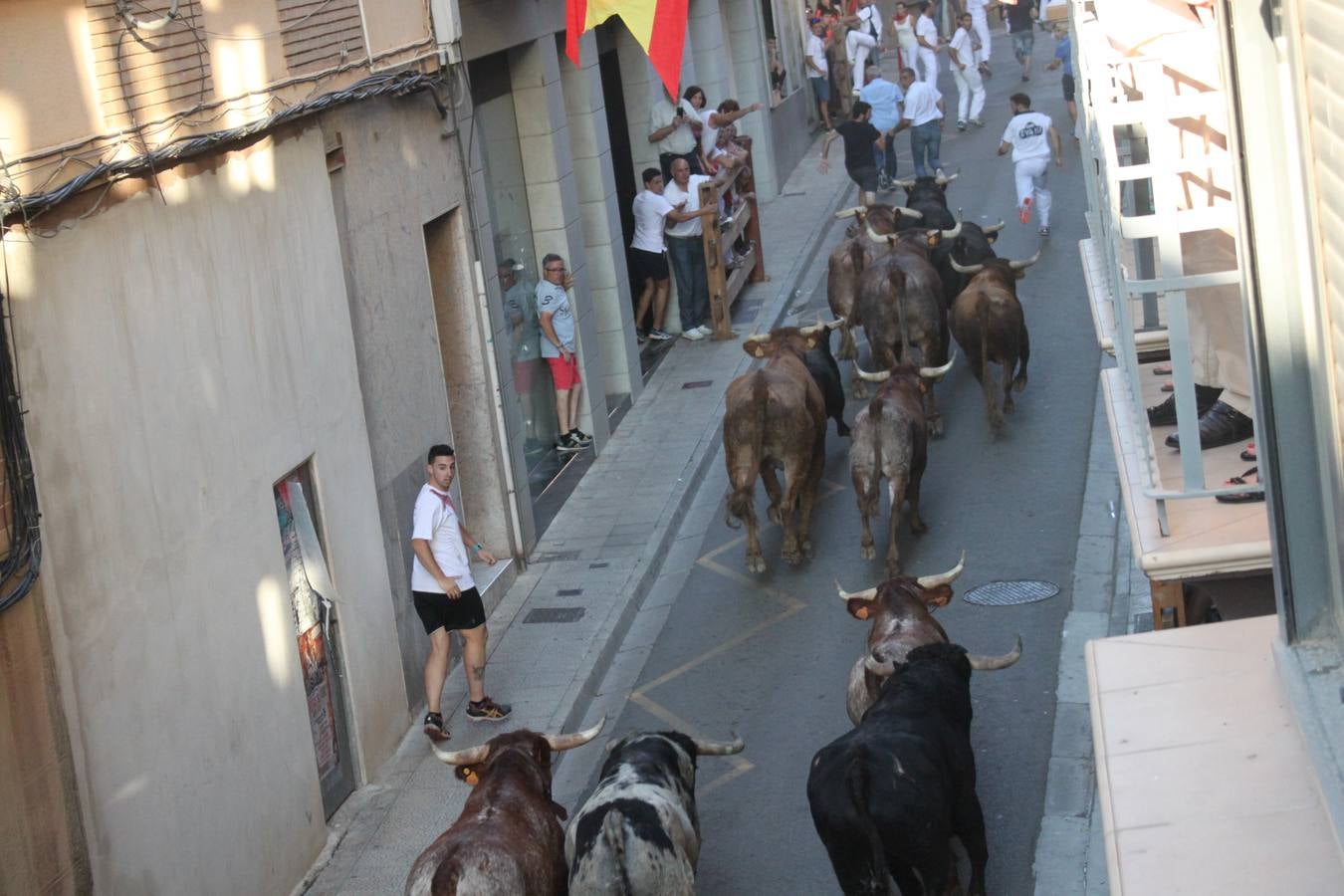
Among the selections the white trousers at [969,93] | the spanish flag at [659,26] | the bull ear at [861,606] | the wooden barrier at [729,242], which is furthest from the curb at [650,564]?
the white trousers at [969,93]

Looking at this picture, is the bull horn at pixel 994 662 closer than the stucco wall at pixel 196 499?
No

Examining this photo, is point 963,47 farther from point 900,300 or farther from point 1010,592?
point 1010,592

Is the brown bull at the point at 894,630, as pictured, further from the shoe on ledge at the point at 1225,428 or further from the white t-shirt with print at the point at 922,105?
the white t-shirt with print at the point at 922,105

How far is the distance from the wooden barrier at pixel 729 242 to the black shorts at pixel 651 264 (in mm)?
516

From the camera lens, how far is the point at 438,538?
11.3 meters

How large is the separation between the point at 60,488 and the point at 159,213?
188cm

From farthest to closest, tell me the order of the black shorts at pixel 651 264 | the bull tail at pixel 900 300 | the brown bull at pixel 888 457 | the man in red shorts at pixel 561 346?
the black shorts at pixel 651 264 < the man in red shorts at pixel 561 346 < the bull tail at pixel 900 300 < the brown bull at pixel 888 457

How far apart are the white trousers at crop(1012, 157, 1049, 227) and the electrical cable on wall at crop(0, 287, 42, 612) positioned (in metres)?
16.3

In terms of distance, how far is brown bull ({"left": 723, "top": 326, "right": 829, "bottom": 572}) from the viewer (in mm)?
13641

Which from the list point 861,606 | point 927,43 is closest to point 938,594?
point 861,606

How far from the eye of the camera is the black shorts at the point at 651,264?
67.7 feet

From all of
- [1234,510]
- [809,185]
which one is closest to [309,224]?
[1234,510]

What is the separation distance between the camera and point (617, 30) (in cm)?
2173

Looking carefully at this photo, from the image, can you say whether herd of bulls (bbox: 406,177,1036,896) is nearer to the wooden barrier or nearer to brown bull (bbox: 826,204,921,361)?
brown bull (bbox: 826,204,921,361)
